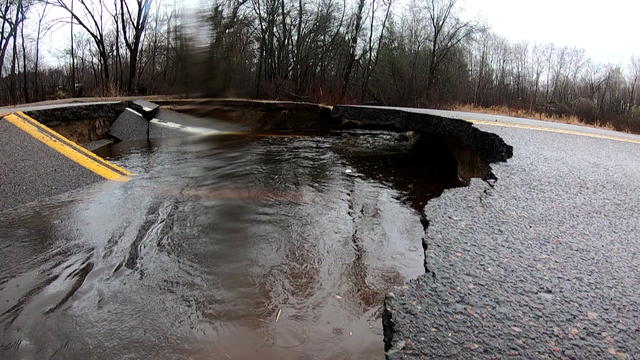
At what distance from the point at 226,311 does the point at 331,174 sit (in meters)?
4.26

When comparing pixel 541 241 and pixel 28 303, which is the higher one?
pixel 541 241

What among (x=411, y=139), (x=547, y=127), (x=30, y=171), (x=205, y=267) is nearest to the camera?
(x=205, y=267)

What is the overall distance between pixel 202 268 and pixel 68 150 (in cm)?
373

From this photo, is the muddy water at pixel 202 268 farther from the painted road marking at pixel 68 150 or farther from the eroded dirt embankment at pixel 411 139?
the eroded dirt embankment at pixel 411 139

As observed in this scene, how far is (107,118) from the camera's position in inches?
369

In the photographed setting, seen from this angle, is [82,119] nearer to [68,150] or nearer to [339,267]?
[68,150]

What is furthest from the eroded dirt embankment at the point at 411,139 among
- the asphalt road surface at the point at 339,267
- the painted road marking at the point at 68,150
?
the painted road marking at the point at 68,150

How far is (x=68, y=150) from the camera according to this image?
5156mm

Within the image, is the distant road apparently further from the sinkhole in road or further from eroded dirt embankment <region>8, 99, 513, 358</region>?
the sinkhole in road

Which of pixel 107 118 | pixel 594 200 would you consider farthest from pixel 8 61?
pixel 594 200

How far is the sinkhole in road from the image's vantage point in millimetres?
2006

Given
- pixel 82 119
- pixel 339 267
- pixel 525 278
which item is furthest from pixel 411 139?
pixel 525 278

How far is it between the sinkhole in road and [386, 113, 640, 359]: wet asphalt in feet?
2.17

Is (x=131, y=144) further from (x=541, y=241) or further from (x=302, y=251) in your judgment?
(x=541, y=241)
